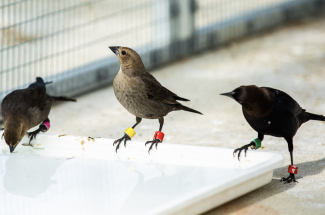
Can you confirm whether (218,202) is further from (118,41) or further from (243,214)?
(118,41)

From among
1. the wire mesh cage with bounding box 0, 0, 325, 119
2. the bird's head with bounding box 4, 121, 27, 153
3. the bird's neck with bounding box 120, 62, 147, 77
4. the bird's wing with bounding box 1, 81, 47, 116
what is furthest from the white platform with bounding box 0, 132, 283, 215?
the wire mesh cage with bounding box 0, 0, 325, 119

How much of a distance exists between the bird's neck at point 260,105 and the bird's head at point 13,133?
1.46 metres

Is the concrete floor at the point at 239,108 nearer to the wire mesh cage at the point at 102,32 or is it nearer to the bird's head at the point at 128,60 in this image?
the wire mesh cage at the point at 102,32

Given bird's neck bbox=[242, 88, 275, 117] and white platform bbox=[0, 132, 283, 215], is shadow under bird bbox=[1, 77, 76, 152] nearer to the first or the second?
white platform bbox=[0, 132, 283, 215]

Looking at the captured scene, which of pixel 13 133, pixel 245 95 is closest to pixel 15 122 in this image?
pixel 13 133

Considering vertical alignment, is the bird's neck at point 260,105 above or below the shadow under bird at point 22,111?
above

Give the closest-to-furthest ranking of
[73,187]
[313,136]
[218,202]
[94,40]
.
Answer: [218,202]
[73,187]
[313,136]
[94,40]

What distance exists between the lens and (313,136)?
3934 millimetres

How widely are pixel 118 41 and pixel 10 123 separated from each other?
105 inches

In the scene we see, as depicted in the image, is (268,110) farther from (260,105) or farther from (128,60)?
(128,60)

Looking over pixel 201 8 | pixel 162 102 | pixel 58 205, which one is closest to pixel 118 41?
pixel 201 8

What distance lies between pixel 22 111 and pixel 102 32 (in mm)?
2475

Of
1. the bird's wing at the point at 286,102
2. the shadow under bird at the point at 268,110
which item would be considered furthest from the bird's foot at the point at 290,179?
the bird's wing at the point at 286,102

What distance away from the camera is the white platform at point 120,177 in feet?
8.48
